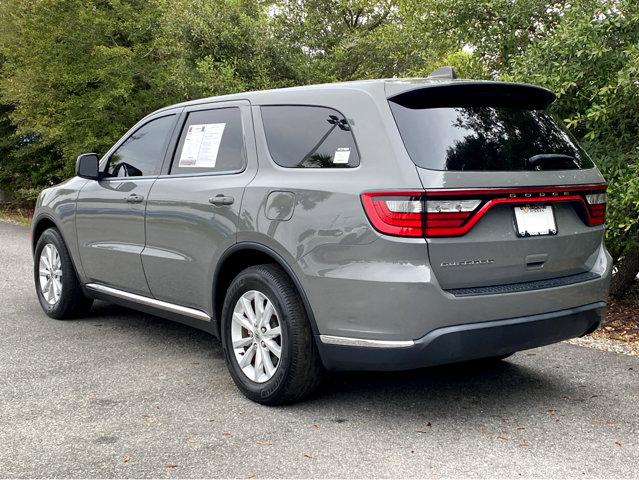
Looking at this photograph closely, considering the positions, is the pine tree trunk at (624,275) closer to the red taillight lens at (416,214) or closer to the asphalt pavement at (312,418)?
the asphalt pavement at (312,418)

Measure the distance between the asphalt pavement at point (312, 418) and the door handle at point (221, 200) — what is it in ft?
3.69

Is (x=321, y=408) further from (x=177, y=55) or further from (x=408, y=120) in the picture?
(x=177, y=55)

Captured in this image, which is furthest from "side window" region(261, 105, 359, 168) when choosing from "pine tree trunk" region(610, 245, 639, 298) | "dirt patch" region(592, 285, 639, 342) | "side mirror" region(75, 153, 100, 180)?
"pine tree trunk" region(610, 245, 639, 298)

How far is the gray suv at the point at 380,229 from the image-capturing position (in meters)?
3.45

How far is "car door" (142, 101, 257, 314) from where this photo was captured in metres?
4.32

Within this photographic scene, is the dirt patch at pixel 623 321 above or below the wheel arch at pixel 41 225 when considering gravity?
below

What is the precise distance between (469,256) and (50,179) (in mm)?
15625

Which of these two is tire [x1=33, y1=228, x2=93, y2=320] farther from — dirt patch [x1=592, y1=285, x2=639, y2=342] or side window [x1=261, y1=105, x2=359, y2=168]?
dirt patch [x1=592, y1=285, x2=639, y2=342]

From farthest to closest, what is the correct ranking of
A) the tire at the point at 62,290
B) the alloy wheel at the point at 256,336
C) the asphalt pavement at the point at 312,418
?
the tire at the point at 62,290, the alloy wheel at the point at 256,336, the asphalt pavement at the point at 312,418

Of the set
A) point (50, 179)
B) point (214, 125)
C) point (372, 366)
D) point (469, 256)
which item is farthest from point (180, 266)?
point (50, 179)

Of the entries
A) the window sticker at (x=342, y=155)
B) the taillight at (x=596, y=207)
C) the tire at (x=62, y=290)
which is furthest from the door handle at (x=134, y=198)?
the taillight at (x=596, y=207)

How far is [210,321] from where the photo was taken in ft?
14.9

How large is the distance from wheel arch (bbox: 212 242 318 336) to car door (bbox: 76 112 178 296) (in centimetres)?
86

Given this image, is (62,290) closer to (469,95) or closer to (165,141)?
(165,141)
